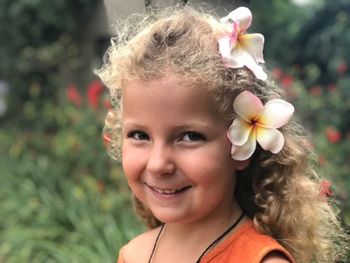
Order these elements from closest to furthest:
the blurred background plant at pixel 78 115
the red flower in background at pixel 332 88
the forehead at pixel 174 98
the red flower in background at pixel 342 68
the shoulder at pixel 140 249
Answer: the forehead at pixel 174 98 < the shoulder at pixel 140 249 < the blurred background plant at pixel 78 115 < the red flower in background at pixel 342 68 < the red flower in background at pixel 332 88

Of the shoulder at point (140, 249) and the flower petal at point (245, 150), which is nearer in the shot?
the flower petal at point (245, 150)

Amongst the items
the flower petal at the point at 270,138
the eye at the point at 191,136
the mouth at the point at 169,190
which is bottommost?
the mouth at the point at 169,190

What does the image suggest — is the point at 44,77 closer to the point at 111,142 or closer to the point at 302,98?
the point at 302,98

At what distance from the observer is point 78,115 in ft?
18.7

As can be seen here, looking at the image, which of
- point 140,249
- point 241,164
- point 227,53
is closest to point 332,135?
point 140,249

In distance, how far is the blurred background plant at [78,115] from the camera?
4348 mm

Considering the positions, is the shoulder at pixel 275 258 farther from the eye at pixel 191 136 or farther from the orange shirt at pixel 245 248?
the eye at pixel 191 136

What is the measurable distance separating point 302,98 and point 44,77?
4323 mm

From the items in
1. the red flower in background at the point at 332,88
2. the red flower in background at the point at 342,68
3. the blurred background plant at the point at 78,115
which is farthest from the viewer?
the red flower in background at the point at 332,88

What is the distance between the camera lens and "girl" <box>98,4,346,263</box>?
5.18ft

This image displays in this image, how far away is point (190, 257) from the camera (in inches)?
68.6

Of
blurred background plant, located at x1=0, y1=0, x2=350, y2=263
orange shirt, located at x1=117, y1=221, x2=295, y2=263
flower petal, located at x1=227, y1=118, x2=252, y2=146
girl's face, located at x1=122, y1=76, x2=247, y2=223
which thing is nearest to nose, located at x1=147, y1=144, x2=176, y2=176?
girl's face, located at x1=122, y1=76, x2=247, y2=223

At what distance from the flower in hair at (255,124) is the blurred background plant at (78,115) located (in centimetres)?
134

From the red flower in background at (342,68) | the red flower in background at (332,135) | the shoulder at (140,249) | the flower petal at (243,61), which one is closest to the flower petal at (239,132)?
the flower petal at (243,61)
